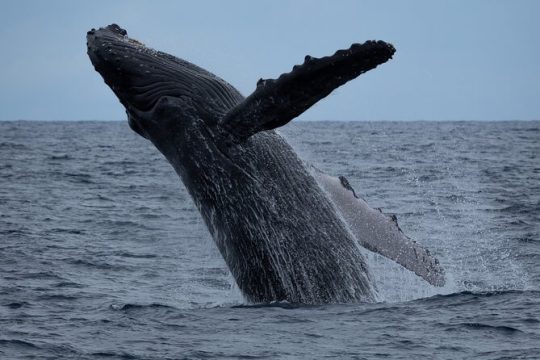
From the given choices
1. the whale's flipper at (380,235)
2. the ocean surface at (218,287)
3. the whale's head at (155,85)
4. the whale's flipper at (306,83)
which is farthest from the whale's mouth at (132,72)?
the whale's flipper at (380,235)

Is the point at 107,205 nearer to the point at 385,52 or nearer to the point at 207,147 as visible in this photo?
the point at 207,147

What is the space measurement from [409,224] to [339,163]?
17997 mm

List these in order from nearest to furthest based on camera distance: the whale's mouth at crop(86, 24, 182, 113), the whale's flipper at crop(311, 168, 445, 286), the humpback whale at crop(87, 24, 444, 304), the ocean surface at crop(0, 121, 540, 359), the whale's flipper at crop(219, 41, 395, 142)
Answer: the whale's flipper at crop(219, 41, 395, 142), the ocean surface at crop(0, 121, 540, 359), the humpback whale at crop(87, 24, 444, 304), the whale's mouth at crop(86, 24, 182, 113), the whale's flipper at crop(311, 168, 445, 286)

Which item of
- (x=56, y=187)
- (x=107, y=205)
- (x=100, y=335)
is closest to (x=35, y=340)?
(x=100, y=335)

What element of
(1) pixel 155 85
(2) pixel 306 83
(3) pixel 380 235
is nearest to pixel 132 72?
(1) pixel 155 85

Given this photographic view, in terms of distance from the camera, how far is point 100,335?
8492 mm

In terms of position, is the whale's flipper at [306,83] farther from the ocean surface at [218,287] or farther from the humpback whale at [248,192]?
the ocean surface at [218,287]

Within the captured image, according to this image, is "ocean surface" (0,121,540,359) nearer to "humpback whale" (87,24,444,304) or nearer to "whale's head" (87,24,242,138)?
"humpback whale" (87,24,444,304)

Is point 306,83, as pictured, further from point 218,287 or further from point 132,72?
point 218,287

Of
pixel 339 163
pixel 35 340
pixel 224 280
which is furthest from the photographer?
pixel 339 163

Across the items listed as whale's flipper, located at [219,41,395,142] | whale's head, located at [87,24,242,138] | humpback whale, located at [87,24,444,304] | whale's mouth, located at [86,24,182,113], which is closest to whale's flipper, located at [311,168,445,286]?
humpback whale, located at [87,24,444,304]

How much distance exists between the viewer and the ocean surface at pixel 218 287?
7.86 meters

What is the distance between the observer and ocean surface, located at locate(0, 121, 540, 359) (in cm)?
786

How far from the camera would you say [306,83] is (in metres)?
7.74
